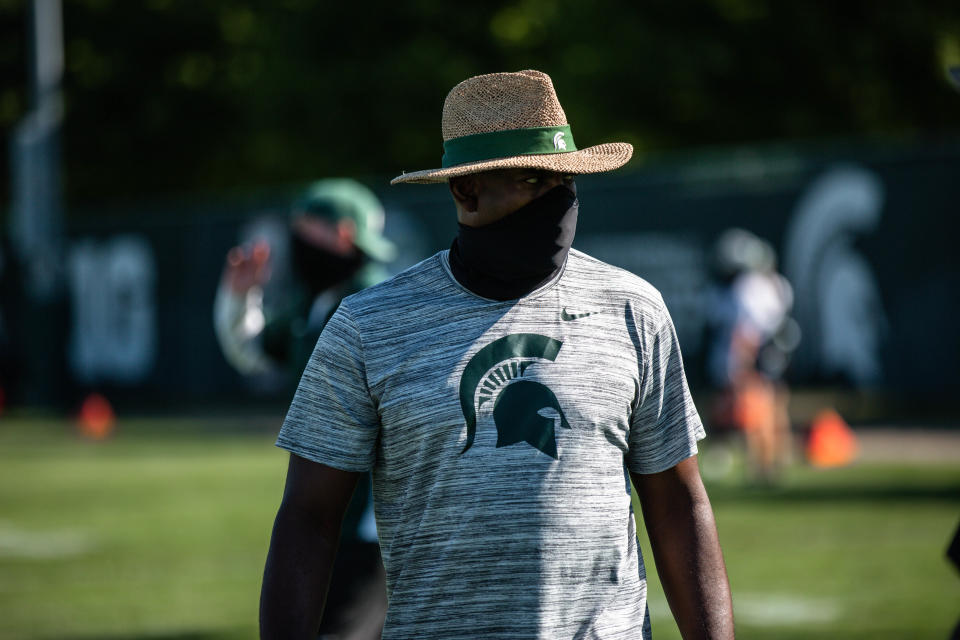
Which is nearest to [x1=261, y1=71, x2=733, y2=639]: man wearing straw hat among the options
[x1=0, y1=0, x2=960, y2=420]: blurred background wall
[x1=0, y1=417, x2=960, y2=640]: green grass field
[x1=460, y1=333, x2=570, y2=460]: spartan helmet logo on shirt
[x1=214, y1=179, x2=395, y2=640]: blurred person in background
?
[x1=460, y1=333, x2=570, y2=460]: spartan helmet logo on shirt

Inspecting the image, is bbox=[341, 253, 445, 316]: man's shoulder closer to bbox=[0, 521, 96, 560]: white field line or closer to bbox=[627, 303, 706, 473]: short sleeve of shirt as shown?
bbox=[627, 303, 706, 473]: short sleeve of shirt

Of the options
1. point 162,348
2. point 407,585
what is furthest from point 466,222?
point 162,348

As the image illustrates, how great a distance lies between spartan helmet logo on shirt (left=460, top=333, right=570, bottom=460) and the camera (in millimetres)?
3008

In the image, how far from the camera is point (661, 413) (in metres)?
A: 3.16

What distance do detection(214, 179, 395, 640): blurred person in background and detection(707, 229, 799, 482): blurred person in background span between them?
29.3 feet

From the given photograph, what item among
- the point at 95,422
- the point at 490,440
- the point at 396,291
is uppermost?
the point at 396,291

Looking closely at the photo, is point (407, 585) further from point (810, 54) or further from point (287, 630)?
point (810, 54)

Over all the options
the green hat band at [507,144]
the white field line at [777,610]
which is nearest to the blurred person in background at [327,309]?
the green hat band at [507,144]

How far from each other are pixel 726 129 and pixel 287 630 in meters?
29.5

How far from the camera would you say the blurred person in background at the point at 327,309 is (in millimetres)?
4617

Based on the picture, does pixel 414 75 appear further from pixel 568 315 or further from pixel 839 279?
pixel 568 315

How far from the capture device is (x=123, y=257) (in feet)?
99.9

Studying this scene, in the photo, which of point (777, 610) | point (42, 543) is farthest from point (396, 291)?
point (42, 543)

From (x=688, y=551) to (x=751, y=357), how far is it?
39.4 ft
